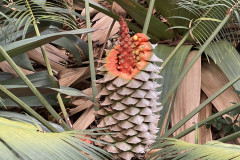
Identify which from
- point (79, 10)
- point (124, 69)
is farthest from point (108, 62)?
point (79, 10)

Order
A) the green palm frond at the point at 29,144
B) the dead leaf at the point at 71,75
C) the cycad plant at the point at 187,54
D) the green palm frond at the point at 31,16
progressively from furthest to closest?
1. the dead leaf at the point at 71,75
2. the cycad plant at the point at 187,54
3. the green palm frond at the point at 31,16
4. the green palm frond at the point at 29,144

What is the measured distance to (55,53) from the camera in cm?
170

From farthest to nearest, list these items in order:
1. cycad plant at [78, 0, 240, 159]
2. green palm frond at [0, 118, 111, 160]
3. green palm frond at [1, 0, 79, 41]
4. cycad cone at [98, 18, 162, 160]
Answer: cycad plant at [78, 0, 240, 159], green palm frond at [1, 0, 79, 41], cycad cone at [98, 18, 162, 160], green palm frond at [0, 118, 111, 160]

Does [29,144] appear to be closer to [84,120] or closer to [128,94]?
[128,94]

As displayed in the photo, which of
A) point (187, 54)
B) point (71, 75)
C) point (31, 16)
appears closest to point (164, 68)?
point (187, 54)

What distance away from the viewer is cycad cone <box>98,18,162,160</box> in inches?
35.4

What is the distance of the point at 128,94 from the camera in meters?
0.90

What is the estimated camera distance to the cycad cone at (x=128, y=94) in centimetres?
90

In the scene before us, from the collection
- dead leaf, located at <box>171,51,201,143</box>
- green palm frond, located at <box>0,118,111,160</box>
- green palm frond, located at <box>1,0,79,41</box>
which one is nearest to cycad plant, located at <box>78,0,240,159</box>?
dead leaf, located at <box>171,51,201,143</box>

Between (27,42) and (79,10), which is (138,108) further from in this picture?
(79,10)

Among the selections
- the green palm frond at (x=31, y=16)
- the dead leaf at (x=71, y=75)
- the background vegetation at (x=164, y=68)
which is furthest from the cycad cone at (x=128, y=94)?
the dead leaf at (x=71, y=75)

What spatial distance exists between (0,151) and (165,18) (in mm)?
1126

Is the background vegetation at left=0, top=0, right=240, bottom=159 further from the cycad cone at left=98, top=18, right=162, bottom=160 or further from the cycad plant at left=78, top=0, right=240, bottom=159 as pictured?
the cycad cone at left=98, top=18, right=162, bottom=160

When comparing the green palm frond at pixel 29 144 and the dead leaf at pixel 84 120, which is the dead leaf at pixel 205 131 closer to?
the dead leaf at pixel 84 120
